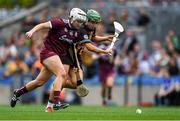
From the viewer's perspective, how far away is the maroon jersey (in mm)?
20172

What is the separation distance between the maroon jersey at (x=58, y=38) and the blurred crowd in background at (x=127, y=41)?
8.71 m

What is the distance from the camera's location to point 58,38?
20312 millimetres

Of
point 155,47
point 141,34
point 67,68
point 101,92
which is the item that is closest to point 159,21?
point 141,34

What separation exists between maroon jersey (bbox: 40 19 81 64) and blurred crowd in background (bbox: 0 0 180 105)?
8710 mm

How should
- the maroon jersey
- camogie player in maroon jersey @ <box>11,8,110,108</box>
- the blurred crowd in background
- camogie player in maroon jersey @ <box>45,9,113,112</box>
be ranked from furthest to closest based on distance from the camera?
the blurred crowd in background < camogie player in maroon jersey @ <box>45,9,113,112</box> < the maroon jersey < camogie player in maroon jersey @ <box>11,8,110,108</box>

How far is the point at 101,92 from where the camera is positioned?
1202 inches

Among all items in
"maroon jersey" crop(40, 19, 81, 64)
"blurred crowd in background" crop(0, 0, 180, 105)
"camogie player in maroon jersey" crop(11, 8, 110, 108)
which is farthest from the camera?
"blurred crowd in background" crop(0, 0, 180, 105)

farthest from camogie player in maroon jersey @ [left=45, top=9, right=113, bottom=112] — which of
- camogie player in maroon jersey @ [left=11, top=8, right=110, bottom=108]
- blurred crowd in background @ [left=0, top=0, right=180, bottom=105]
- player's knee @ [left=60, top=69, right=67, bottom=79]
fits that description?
blurred crowd in background @ [left=0, top=0, right=180, bottom=105]

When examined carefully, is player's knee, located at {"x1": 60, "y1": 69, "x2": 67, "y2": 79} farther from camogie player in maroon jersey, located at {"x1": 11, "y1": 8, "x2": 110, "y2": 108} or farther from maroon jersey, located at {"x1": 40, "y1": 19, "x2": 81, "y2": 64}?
maroon jersey, located at {"x1": 40, "y1": 19, "x2": 81, "y2": 64}

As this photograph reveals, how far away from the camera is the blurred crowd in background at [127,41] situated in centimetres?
3116

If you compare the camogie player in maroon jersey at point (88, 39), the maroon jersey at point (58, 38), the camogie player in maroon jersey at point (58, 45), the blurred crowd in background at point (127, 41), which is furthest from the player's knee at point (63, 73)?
the blurred crowd in background at point (127, 41)

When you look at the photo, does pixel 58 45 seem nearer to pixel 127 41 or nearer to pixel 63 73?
pixel 63 73

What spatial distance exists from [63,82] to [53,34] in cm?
120

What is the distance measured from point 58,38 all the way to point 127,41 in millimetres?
12478
